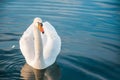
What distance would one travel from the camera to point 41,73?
789 centimetres

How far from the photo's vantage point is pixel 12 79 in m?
7.38

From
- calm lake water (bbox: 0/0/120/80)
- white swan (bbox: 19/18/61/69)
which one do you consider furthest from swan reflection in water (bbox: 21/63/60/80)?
white swan (bbox: 19/18/61/69)

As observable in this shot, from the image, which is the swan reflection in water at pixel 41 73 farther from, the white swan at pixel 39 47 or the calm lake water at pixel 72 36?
→ the white swan at pixel 39 47

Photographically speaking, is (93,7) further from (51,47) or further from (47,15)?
(51,47)

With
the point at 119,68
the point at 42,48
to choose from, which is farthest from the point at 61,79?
the point at 119,68

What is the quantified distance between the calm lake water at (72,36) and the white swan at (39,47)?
189 mm

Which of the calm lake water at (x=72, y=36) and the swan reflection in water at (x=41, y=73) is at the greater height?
the calm lake water at (x=72, y=36)

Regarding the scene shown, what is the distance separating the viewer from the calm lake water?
25.4 ft

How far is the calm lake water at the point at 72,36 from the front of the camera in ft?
25.4

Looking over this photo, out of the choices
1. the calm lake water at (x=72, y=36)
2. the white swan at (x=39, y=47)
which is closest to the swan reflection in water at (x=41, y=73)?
the calm lake water at (x=72, y=36)

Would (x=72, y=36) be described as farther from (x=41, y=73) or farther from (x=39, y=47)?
(x=39, y=47)


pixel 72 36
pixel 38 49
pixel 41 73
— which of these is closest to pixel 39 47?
pixel 38 49

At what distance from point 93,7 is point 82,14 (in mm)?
961

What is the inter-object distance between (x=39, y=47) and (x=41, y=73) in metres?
0.61
